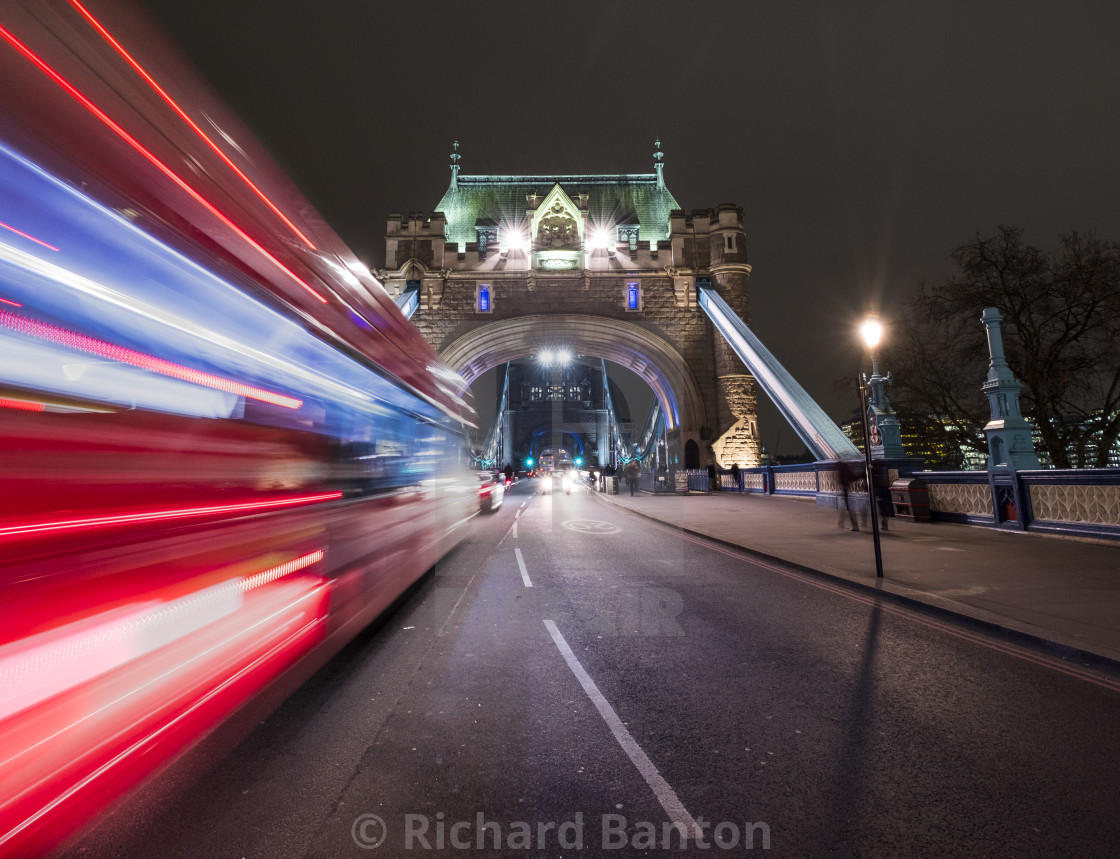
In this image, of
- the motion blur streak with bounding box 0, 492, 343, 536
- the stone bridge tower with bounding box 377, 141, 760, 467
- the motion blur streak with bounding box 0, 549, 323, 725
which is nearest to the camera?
the motion blur streak with bounding box 0, 549, 323, 725

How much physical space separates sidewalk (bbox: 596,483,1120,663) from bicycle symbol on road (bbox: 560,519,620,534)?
1.72m

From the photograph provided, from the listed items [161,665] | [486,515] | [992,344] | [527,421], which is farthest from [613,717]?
[527,421]

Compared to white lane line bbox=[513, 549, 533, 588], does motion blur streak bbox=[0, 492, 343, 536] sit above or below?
above

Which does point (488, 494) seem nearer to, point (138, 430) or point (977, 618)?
point (977, 618)

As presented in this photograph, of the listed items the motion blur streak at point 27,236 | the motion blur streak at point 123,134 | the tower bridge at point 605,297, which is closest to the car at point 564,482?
the tower bridge at point 605,297

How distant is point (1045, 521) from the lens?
9242 mm

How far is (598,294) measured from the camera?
30797 mm

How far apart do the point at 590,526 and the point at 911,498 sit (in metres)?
7.34

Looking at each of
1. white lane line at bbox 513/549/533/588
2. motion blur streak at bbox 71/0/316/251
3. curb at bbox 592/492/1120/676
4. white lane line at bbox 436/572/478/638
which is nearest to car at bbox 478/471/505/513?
white lane line at bbox 513/549/533/588

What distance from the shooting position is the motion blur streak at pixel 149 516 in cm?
179

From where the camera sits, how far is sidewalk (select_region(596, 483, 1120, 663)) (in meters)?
4.39

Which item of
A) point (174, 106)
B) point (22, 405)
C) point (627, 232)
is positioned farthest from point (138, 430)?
point (627, 232)

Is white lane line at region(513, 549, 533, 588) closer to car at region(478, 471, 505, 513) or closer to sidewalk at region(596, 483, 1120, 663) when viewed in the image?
sidewalk at region(596, 483, 1120, 663)

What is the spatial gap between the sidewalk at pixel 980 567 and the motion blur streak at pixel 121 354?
591cm
